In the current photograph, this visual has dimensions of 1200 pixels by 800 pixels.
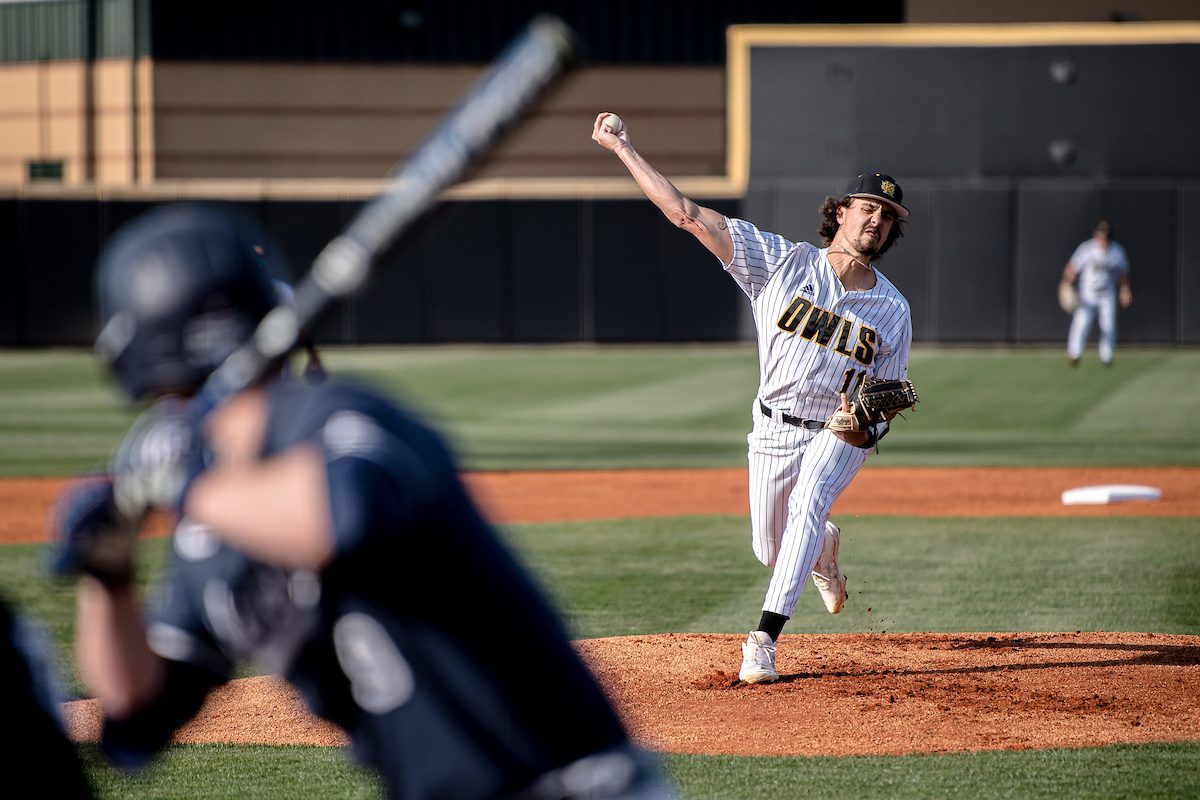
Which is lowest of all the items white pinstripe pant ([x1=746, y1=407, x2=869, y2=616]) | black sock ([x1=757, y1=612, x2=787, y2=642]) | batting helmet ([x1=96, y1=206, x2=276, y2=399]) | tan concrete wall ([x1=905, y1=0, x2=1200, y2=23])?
black sock ([x1=757, y1=612, x2=787, y2=642])

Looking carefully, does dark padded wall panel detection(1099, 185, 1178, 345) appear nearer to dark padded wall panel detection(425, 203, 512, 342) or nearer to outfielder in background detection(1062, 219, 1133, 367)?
outfielder in background detection(1062, 219, 1133, 367)

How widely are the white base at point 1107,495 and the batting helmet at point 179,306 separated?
1026cm

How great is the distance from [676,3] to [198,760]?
2814cm

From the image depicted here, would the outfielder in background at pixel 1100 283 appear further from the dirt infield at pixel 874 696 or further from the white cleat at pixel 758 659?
the white cleat at pixel 758 659

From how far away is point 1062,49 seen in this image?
85.9ft

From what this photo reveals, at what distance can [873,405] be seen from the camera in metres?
6.31

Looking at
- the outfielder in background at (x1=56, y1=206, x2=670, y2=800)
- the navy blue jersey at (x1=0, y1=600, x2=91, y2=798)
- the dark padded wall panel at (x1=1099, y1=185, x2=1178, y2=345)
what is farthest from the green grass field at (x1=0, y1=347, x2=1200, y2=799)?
the outfielder in background at (x1=56, y1=206, x2=670, y2=800)

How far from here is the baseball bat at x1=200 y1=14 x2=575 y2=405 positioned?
2258mm

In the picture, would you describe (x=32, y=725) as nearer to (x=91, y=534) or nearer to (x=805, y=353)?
(x=91, y=534)

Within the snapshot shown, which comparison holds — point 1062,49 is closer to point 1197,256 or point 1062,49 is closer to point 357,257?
point 1197,256

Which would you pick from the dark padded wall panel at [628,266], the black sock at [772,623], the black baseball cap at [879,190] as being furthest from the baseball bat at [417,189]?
the dark padded wall panel at [628,266]

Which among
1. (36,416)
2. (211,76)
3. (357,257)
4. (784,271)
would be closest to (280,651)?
(357,257)

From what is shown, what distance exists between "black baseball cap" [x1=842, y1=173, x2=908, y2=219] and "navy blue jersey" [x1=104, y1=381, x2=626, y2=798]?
173 inches

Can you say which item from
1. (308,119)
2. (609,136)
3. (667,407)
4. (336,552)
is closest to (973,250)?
(667,407)
